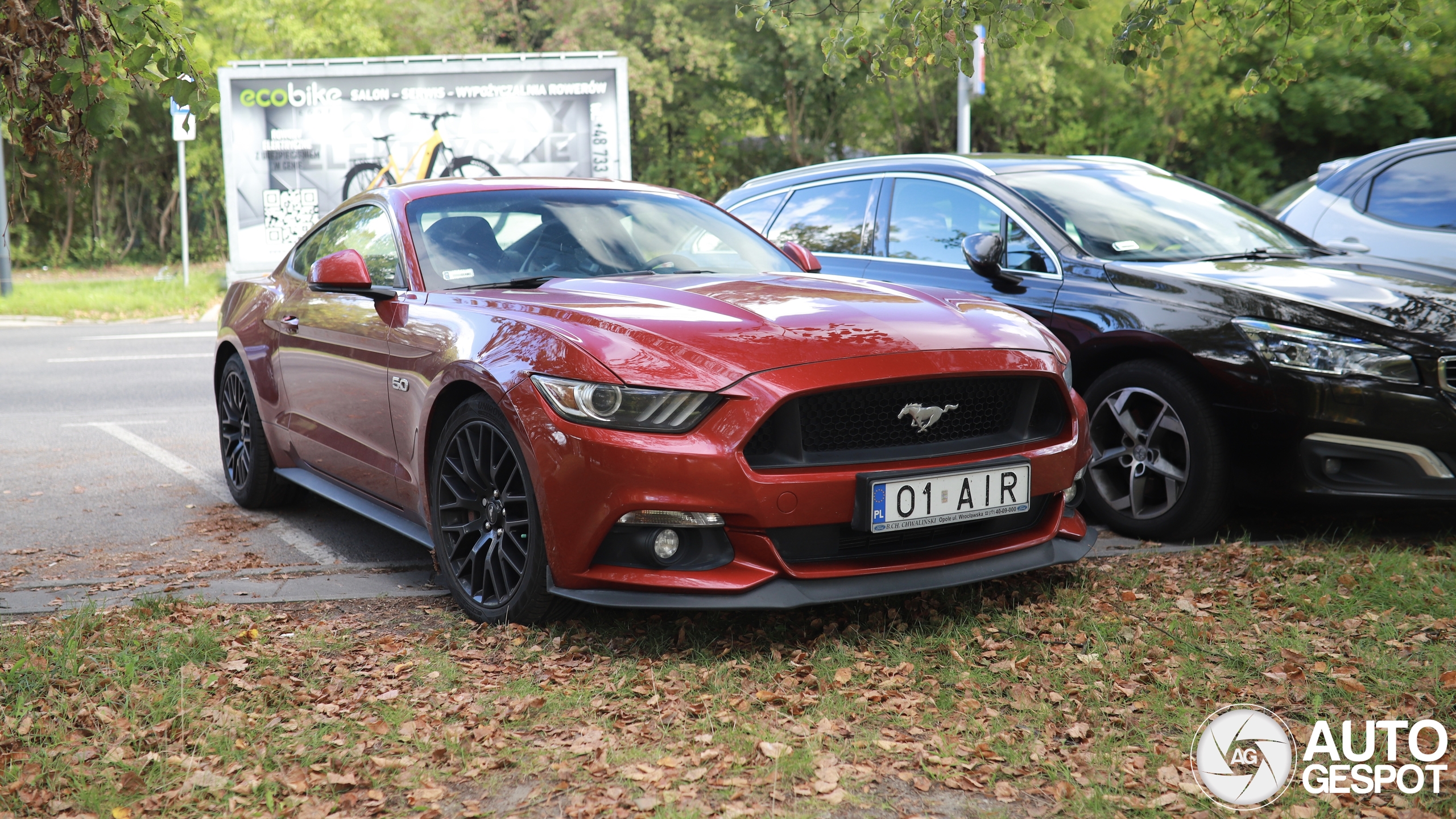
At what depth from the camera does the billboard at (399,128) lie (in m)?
19.8

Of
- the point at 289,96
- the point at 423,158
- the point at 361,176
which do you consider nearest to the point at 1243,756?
the point at 423,158

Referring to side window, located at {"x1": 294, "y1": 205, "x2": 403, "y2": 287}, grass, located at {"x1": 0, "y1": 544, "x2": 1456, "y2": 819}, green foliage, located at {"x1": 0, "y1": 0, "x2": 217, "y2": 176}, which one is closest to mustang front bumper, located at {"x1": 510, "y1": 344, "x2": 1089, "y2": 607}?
grass, located at {"x1": 0, "y1": 544, "x2": 1456, "y2": 819}

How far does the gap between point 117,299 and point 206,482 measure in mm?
13755

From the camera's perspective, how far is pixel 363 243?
5129 millimetres

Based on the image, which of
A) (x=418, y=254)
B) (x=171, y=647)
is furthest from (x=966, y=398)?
(x=171, y=647)

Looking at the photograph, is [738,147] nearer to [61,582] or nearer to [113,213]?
[113,213]

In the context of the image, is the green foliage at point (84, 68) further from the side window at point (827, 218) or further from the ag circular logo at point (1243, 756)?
the ag circular logo at point (1243, 756)

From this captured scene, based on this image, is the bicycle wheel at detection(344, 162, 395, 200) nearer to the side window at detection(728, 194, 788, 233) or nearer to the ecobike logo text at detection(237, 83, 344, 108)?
the ecobike logo text at detection(237, 83, 344, 108)

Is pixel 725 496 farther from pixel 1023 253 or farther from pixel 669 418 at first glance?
pixel 1023 253

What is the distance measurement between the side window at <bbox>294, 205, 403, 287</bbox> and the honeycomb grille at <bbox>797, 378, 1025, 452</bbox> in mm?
1830

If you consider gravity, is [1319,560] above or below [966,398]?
below

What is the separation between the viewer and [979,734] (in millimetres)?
3215

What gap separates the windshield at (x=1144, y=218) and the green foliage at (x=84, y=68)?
347cm

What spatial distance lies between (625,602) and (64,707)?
1495mm
